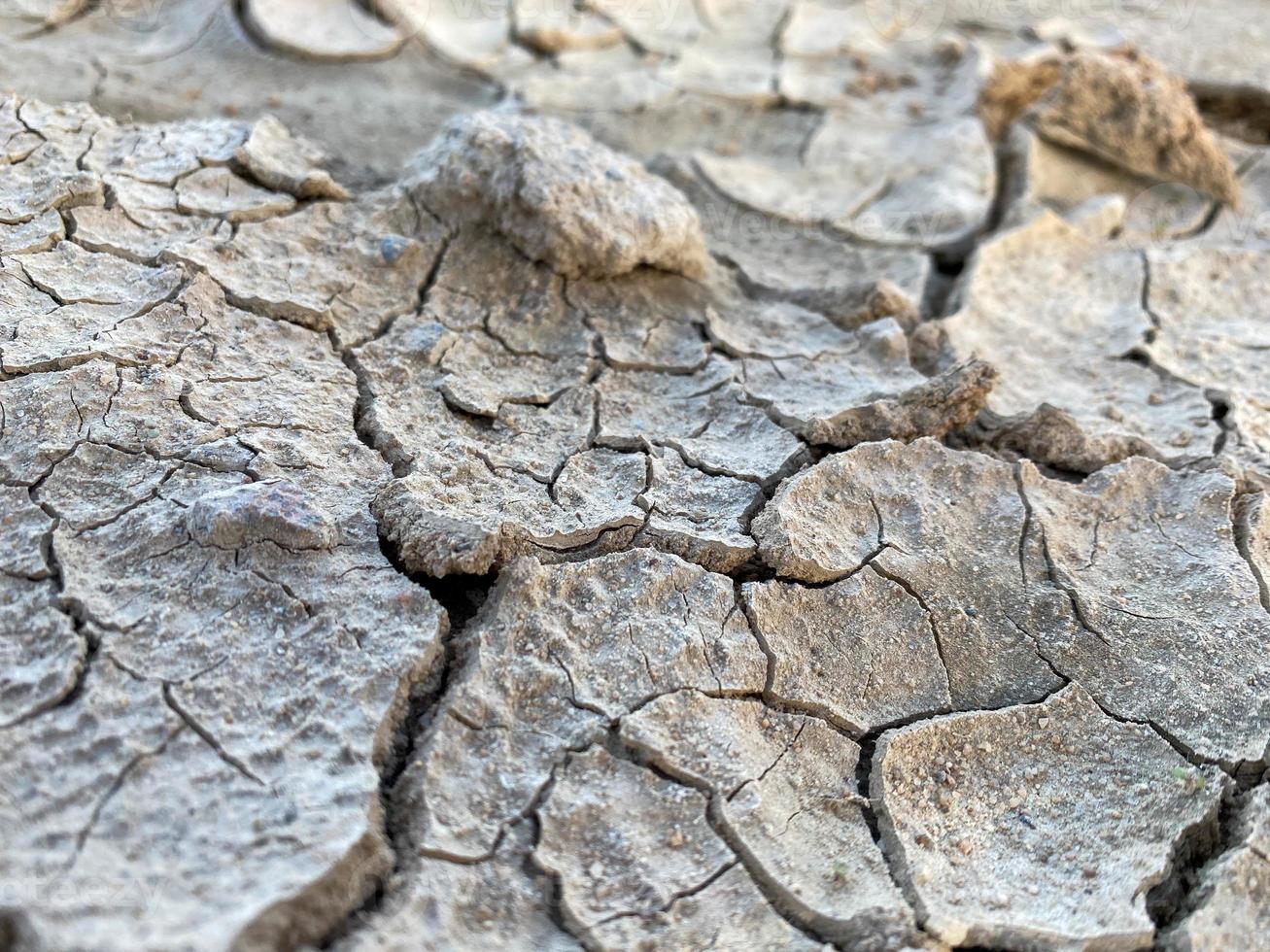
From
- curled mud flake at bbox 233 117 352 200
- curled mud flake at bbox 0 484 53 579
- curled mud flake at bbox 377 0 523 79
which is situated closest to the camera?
curled mud flake at bbox 0 484 53 579

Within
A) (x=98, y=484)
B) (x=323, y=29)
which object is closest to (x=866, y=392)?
Answer: (x=98, y=484)

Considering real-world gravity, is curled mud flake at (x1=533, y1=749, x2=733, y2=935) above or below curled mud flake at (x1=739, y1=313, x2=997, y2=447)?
below

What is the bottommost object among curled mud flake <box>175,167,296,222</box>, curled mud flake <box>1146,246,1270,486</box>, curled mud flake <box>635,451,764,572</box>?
curled mud flake <box>635,451,764,572</box>

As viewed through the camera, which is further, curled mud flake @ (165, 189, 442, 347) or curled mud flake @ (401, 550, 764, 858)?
curled mud flake @ (165, 189, 442, 347)

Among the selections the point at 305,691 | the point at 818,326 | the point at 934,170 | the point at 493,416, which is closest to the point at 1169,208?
the point at 934,170

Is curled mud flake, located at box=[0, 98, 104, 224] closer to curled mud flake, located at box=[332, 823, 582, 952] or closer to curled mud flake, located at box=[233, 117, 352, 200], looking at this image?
curled mud flake, located at box=[233, 117, 352, 200]

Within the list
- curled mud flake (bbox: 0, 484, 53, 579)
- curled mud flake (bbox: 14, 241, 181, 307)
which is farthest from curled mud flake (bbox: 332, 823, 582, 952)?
curled mud flake (bbox: 14, 241, 181, 307)

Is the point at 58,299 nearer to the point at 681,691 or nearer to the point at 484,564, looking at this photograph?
the point at 484,564
